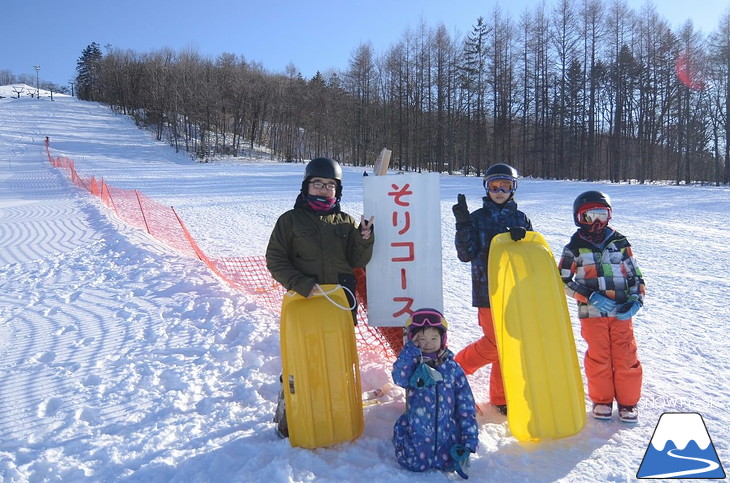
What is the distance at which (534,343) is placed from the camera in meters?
3.22

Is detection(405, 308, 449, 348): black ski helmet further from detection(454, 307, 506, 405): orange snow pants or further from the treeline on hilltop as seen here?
the treeline on hilltop

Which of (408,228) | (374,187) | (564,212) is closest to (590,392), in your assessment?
(408,228)

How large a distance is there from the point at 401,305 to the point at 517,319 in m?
0.87

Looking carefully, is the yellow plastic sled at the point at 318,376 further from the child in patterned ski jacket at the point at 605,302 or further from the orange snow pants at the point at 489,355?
the child in patterned ski jacket at the point at 605,302

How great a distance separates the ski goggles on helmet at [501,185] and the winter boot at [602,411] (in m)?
1.67

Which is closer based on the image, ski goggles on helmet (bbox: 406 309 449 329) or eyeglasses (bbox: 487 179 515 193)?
ski goggles on helmet (bbox: 406 309 449 329)

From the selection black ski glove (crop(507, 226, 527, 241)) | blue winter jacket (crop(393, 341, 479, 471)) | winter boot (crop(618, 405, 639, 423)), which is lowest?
winter boot (crop(618, 405, 639, 423))

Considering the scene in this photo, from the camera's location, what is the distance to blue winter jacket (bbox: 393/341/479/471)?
2.84m

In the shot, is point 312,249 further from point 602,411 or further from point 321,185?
point 602,411

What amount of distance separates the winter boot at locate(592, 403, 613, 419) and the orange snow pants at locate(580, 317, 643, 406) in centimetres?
3

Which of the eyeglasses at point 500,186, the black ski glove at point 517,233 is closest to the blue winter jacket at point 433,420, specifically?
the black ski glove at point 517,233

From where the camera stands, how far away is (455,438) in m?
2.91

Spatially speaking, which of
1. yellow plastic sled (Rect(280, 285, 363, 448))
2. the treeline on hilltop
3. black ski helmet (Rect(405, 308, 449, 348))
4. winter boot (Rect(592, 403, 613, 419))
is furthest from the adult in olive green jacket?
the treeline on hilltop

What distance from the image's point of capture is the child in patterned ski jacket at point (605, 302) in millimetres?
3365
